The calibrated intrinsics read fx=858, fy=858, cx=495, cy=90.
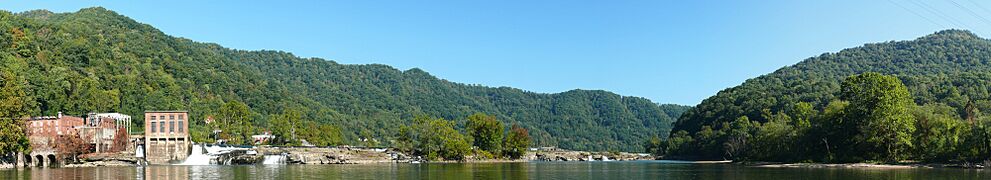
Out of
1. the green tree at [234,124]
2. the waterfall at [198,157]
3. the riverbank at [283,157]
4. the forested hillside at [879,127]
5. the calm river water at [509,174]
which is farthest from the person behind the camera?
the green tree at [234,124]

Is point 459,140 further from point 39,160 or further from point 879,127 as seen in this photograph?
point 879,127

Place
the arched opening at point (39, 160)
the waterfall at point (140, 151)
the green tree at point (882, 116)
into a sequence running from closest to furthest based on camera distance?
the green tree at point (882, 116), the arched opening at point (39, 160), the waterfall at point (140, 151)

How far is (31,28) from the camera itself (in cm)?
16588

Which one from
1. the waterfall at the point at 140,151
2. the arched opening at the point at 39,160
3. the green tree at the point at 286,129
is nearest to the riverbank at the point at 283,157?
the waterfall at the point at 140,151

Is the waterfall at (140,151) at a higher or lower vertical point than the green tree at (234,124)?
lower

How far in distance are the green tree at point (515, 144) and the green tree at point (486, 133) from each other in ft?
12.4

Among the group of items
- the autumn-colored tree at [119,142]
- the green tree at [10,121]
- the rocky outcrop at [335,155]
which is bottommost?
the rocky outcrop at [335,155]

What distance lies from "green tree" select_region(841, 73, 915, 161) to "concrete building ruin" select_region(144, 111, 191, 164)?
3489 inches

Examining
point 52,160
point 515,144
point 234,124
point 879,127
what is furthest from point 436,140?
point 879,127

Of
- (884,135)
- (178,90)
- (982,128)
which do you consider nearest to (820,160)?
(884,135)

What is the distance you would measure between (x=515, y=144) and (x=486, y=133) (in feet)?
25.0

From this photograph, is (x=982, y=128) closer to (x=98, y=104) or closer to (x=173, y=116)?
(x=173, y=116)

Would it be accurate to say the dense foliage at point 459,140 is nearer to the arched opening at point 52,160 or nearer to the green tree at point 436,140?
the green tree at point 436,140

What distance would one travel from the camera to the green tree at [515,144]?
164 metres
